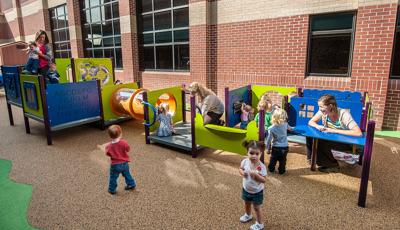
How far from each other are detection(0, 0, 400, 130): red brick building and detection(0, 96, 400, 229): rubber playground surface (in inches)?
82.0

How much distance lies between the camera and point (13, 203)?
3.91 m

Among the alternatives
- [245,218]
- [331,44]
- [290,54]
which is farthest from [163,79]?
[245,218]

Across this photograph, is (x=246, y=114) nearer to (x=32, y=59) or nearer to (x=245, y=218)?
(x=245, y=218)

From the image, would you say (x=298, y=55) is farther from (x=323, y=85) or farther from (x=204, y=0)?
(x=204, y=0)

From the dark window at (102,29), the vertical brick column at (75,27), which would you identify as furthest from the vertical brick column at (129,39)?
the vertical brick column at (75,27)

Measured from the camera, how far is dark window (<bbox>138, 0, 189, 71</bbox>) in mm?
10859

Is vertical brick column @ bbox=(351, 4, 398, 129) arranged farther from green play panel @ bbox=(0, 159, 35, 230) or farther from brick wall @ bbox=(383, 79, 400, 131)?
green play panel @ bbox=(0, 159, 35, 230)

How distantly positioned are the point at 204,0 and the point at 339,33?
4.67 meters

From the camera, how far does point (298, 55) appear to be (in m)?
7.86

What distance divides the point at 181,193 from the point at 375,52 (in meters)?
5.88

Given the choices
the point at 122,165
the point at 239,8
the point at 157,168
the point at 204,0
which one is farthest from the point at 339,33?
the point at 122,165

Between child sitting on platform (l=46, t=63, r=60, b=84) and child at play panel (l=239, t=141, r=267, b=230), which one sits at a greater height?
child sitting on platform (l=46, t=63, r=60, b=84)

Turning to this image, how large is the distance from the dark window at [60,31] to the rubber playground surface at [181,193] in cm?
1341

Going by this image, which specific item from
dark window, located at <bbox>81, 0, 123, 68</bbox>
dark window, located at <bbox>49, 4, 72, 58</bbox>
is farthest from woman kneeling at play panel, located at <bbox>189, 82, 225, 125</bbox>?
dark window, located at <bbox>49, 4, 72, 58</bbox>
